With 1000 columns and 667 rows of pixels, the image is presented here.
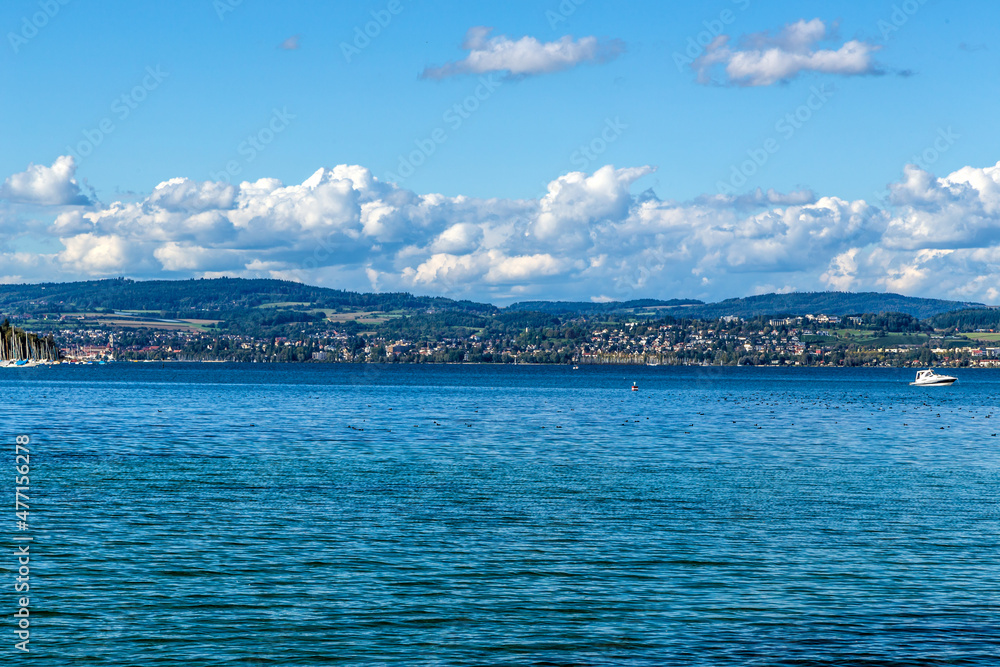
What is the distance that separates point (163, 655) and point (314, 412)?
76.4 meters

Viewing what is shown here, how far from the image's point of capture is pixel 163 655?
19641mm

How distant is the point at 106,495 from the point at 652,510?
65.1 ft

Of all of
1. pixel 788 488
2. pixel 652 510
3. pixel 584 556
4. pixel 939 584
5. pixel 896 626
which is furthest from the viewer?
pixel 788 488

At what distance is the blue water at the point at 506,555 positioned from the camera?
20.6 meters

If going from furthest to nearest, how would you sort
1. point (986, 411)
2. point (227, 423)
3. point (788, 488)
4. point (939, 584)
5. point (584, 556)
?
1. point (986, 411)
2. point (227, 423)
3. point (788, 488)
4. point (584, 556)
5. point (939, 584)

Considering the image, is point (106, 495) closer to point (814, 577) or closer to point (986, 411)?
point (814, 577)

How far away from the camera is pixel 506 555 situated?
28109mm

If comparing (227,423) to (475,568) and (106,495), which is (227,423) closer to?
(106,495)

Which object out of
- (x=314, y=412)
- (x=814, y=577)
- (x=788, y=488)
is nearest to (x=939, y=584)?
(x=814, y=577)

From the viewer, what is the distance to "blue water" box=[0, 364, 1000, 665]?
20578 mm

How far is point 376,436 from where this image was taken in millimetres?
67250

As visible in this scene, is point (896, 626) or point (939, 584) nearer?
point (896, 626)

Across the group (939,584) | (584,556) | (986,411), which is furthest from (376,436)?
(986,411)

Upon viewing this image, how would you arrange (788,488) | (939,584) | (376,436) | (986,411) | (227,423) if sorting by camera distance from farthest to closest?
(986,411) < (227,423) < (376,436) < (788,488) < (939,584)
